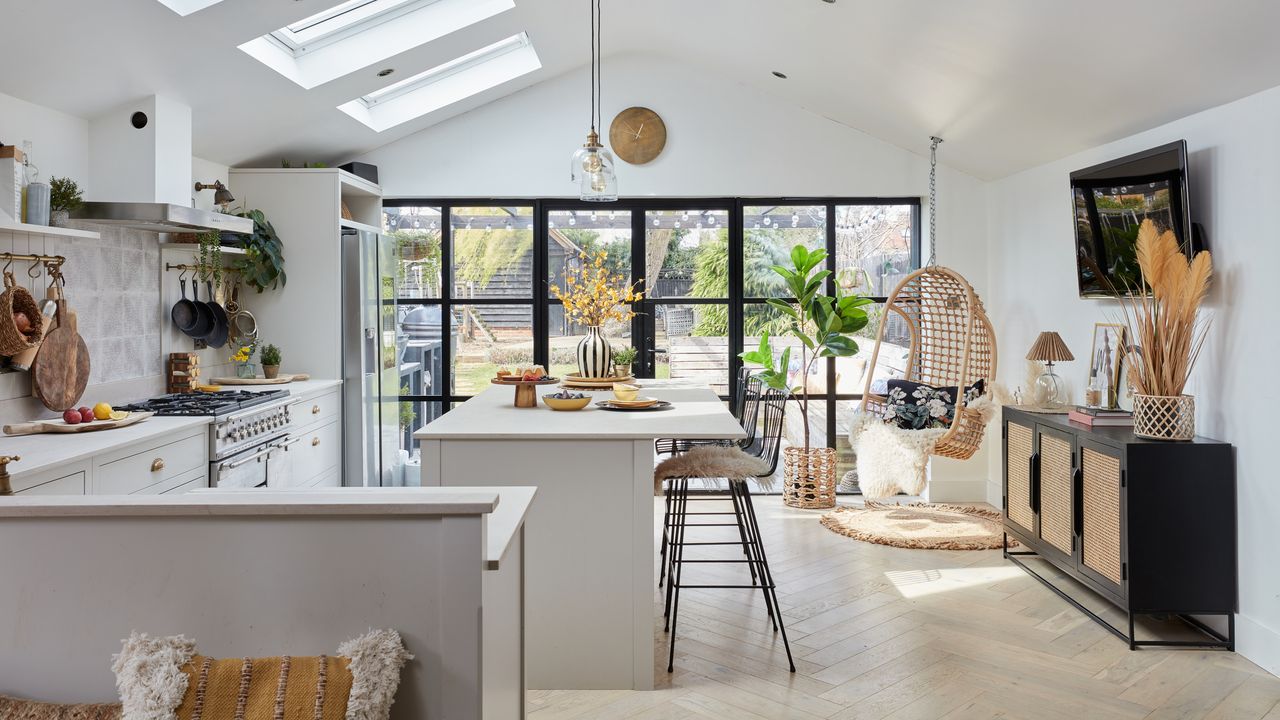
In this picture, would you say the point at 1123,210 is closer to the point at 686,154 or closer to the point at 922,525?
the point at 922,525

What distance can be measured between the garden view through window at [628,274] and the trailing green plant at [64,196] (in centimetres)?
258

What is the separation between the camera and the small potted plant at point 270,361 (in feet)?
16.5

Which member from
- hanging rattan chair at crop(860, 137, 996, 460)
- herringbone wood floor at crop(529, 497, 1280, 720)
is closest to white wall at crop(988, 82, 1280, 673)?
herringbone wood floor at crop(529, 497, 1280, 720)

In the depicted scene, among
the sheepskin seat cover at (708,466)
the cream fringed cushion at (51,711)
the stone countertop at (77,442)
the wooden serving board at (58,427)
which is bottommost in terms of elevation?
the cream fringed cushion at (51,711)

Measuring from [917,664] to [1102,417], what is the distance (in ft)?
4.84

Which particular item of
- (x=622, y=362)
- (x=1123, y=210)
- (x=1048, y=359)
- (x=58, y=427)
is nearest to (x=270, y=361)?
(x=58, y=427)

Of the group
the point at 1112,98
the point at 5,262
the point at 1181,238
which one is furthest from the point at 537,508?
the point at 1112,98

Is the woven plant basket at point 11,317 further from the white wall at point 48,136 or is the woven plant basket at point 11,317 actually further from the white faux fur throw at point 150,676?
the white faux fur throw at point 150,676

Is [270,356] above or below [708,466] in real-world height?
above

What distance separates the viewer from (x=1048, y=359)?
15.0ft

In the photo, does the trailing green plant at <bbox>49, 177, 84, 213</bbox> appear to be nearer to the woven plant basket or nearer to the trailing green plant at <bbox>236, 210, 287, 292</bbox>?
the woven plant basket

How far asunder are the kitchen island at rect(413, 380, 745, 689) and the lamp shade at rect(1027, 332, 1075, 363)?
2.36 m

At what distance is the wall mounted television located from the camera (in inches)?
140

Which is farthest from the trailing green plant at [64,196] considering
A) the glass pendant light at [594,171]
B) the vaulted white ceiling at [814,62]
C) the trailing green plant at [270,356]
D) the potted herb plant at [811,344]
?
the potted herb plant at [811,344]
